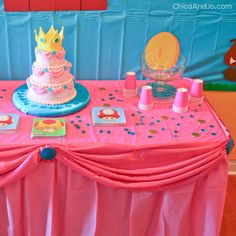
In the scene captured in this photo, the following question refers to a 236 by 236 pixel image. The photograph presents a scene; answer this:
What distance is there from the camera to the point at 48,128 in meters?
1.51

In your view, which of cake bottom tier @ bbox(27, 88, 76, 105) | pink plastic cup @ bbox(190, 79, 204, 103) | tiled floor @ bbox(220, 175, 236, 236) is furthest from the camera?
tiled floor @ bbox(220, 175, 236, 236)

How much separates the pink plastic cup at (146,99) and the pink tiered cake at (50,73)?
0.30m

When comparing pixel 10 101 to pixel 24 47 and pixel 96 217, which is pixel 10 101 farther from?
pixel 96 217

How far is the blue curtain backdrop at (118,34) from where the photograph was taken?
1801 mm

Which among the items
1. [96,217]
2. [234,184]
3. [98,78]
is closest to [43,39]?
[98,78]

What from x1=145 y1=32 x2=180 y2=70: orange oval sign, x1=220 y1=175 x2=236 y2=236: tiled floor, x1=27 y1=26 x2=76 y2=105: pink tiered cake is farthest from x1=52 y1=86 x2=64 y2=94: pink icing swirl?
x1=220 y1=175 x2=236 y2=236: tiled floor

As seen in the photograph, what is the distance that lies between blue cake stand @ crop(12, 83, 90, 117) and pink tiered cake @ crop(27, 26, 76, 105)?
0.08 feet

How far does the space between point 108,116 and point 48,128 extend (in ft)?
0.81

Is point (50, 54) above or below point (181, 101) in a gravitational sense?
above

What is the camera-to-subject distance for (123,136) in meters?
1.51

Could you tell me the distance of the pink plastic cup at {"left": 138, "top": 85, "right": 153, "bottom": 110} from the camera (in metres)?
1.67

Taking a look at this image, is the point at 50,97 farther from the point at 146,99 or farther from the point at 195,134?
the point at 195,134

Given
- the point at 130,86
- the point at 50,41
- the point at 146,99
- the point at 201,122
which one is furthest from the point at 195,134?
the point at 50,41

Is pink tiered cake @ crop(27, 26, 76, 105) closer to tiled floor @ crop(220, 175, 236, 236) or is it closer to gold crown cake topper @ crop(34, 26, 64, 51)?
gold crown cake topper @ crop(34, 26, 64, 51)
